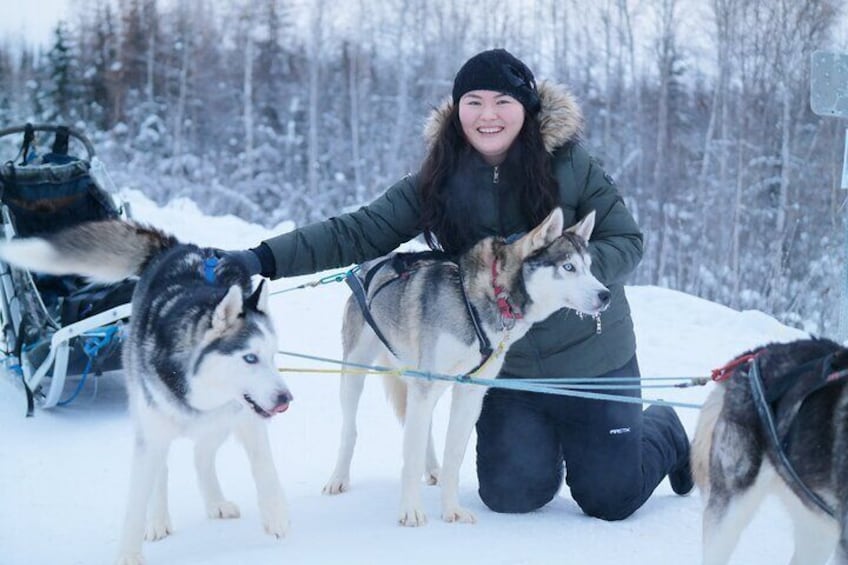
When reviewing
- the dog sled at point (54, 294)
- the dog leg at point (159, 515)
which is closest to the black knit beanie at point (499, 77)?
the dog leg at point (159, 515)

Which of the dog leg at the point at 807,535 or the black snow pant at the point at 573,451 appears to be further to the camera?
the black snow pant at the point at 573,451

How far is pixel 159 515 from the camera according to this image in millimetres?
2318

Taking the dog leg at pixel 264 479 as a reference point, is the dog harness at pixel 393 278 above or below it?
above

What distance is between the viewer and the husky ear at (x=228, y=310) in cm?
199

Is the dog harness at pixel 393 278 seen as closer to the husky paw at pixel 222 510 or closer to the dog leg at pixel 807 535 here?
the husky paw at pixel 222 510

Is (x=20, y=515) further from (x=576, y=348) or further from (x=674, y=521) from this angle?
(x=674, y=521)

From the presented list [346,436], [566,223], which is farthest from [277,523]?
[566,223]

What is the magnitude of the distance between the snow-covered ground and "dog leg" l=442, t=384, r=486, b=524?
6cm

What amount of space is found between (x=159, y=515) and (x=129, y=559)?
0.26 meters

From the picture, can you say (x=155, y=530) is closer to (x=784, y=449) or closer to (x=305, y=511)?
(x=305, y=511)

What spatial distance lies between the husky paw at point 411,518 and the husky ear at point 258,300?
2.33 ft

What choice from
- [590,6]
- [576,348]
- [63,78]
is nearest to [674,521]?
[576,348]

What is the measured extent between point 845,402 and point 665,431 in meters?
1.22

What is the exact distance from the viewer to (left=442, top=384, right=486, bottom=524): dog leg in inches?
96.2
